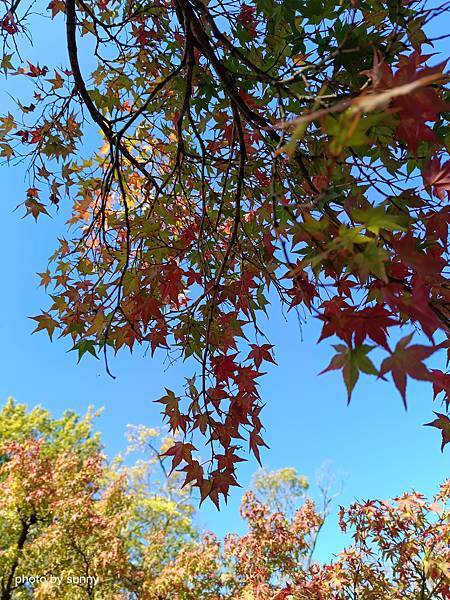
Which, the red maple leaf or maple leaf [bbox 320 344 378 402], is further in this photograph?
the red maple leaf

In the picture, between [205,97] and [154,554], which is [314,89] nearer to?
[205,97]

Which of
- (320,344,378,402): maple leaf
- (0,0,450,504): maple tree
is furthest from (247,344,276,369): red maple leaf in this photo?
(320,344,378,402): maple leaf

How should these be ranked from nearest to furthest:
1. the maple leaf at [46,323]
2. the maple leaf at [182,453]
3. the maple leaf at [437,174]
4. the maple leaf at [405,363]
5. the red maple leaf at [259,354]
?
the maple leaf at [405,363], the maple leaf at [437,174], the maple leaf at [182,453], the red maple leaf at [259,354], the maple leaf at [46,323]

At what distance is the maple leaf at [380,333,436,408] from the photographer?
60 centimetres

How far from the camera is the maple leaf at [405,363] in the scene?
23.7 inches

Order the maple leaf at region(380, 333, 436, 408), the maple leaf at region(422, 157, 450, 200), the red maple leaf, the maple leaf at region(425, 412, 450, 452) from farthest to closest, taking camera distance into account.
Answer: the red maple leaf, the maple leaf at region(425, 412, 450, 452), the maple leaf at region(422, 157, 450, 200), the maple leaf at region(380, 333, 436, 408)

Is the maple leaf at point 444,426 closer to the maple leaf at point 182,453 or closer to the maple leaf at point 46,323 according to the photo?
the maple leaf at point 182,453

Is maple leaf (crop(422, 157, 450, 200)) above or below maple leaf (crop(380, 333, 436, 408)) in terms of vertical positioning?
above

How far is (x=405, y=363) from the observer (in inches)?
24.1

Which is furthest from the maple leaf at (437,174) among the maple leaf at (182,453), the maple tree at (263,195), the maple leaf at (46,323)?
the maple leaf at (46,323)

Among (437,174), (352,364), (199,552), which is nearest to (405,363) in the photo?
(352,364)

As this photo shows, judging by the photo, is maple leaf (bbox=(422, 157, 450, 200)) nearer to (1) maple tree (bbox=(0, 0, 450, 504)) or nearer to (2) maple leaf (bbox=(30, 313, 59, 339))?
(1) maple tree (bbox=(0, 0, 450, 504))

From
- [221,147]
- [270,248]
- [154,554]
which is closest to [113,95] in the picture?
[221,147]

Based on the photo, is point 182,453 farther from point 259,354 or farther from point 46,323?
point 46,323
